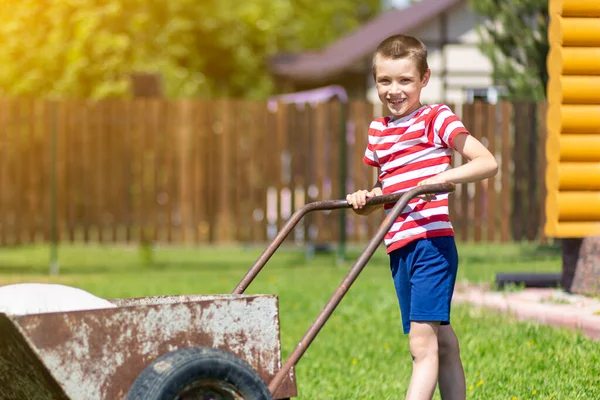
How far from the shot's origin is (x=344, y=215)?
43.8ft

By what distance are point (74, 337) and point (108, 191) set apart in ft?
32.4

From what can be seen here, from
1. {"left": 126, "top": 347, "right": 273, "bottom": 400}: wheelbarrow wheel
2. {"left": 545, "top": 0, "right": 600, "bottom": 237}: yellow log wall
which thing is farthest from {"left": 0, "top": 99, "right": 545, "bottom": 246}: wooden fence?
{"left": 126, "top": 347, "right": 273, "bottom": 400}: wheelbarrow wheel

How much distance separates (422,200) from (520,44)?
961 cm

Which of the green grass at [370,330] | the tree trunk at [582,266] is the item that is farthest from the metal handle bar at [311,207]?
the tree trunk at [582,266]

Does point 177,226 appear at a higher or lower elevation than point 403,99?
lower

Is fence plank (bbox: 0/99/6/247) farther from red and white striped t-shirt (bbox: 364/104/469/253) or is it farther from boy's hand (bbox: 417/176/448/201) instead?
boy's hand (bbox: 417/176/448/201)

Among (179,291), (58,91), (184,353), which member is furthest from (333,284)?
(58,91)

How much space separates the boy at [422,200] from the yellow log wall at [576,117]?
380cm

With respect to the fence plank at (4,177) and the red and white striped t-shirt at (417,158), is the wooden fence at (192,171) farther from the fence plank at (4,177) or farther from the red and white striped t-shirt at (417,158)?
the red and white striped t-shirt at (417,158)

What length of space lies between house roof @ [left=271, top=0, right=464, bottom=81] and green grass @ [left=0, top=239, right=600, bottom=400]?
40.2 ft

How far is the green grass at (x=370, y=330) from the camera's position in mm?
5539

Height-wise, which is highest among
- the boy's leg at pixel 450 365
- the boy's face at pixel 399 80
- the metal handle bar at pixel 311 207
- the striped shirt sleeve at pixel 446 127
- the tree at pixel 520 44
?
the tree at pixel 520 44

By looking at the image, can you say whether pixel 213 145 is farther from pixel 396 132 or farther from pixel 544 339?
pixel 396 132

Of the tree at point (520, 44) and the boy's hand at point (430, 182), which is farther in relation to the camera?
the tree at point (520, 44)
